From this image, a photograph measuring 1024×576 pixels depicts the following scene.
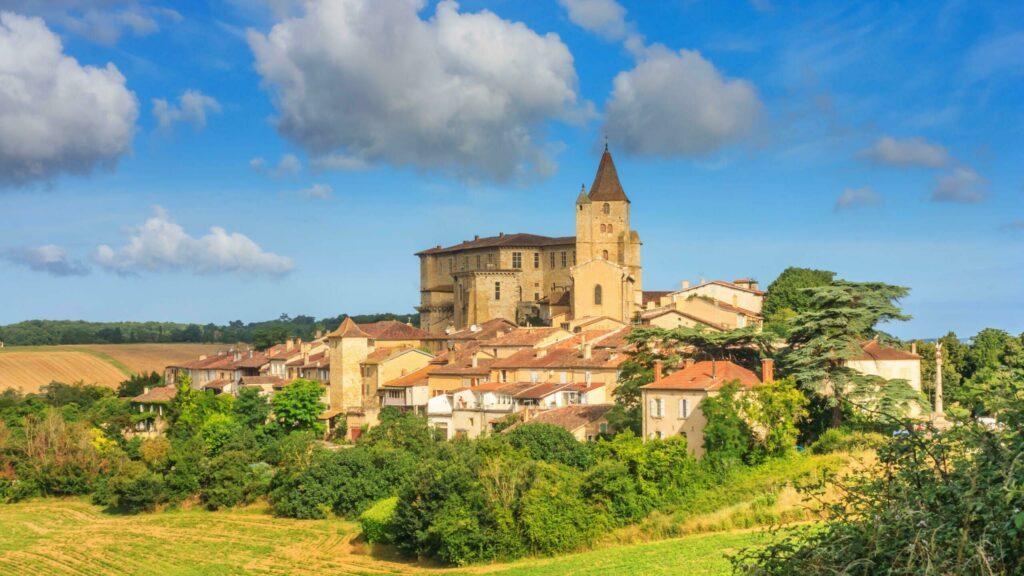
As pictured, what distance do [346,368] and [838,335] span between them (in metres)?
35.3

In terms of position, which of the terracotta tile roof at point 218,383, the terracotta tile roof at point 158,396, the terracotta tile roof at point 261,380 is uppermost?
the terracotta tile roof at point 261,380

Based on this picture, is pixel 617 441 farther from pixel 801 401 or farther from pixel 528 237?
pixel 528 237

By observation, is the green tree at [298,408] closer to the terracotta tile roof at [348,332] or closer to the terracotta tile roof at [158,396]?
the terracotta tile roof at [348,332]

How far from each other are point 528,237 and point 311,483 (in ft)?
179

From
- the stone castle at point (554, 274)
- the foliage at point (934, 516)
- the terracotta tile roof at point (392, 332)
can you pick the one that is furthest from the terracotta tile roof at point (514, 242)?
the foliage at point (934, 516)

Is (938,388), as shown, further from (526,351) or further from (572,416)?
(526,351)

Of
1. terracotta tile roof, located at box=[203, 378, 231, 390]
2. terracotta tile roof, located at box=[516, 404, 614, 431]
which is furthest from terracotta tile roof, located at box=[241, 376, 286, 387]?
terracotta tile roof, located at box=[516, 404, 614, 431]

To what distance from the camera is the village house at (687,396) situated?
37.5m

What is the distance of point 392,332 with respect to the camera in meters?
74.2

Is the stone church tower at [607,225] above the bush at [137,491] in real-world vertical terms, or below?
above

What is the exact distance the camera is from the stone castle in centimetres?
7788

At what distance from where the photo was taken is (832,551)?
30.6ft

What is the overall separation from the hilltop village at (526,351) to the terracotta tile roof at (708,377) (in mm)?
76

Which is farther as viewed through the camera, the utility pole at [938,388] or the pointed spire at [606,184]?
the pointed spire at [606,184]
